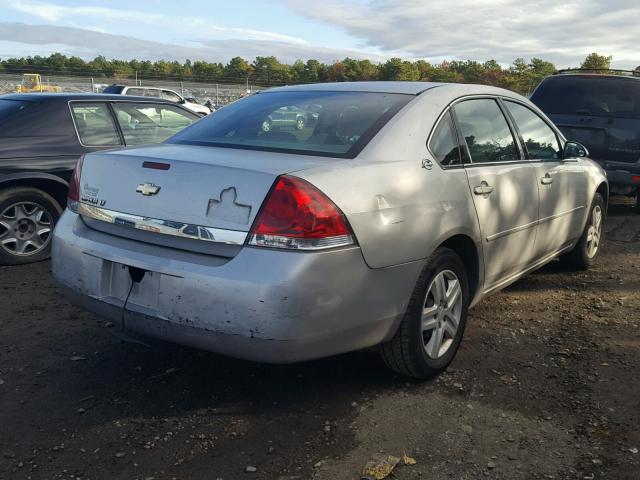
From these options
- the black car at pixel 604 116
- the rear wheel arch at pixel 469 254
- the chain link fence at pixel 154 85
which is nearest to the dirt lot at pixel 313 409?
the rear wheel arch at pixel 469 254

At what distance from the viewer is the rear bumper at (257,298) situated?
2.59 meters

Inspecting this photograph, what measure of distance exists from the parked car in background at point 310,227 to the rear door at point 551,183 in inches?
16.6

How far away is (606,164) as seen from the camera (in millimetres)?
8117

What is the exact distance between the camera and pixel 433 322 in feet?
10.9

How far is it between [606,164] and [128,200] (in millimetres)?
6961

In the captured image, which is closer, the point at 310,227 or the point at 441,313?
the point at 310,227

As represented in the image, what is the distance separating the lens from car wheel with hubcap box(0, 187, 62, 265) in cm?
541

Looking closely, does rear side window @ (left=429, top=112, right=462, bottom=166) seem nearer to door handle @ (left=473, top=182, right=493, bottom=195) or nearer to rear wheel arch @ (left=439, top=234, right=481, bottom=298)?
door handle @ (left=473, top=182, right=493, bottom=195)

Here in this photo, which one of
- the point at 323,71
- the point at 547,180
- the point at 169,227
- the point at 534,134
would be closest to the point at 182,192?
the point at 169,227

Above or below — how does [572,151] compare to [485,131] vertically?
below

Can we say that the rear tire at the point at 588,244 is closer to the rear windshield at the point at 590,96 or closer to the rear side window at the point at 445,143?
the rear side window at the point at 445,143

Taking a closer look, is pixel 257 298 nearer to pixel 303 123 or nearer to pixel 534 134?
pixel 303 123

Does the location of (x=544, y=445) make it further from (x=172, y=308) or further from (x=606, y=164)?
(x=606, y=164)

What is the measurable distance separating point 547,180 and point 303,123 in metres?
1.92
